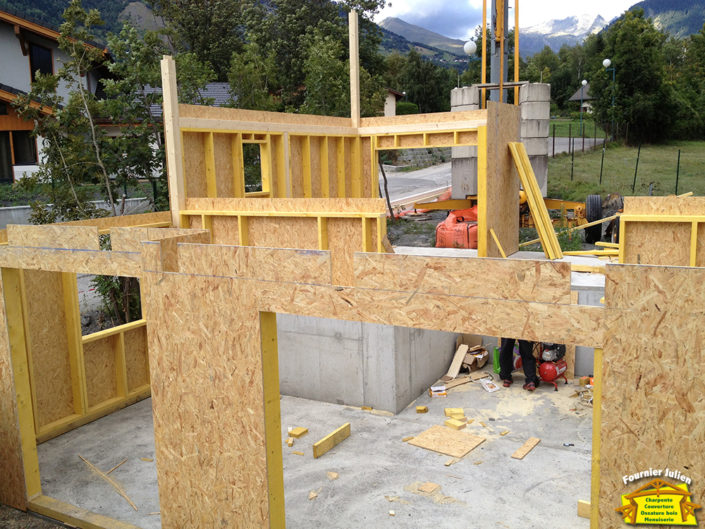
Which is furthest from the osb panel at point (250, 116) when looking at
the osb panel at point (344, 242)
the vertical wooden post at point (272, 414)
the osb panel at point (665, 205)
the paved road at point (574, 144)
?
the paved road at point (574, 144)

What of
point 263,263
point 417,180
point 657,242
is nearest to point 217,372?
point 263,263

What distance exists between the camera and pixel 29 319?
9.16m

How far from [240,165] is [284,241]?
2.66 m

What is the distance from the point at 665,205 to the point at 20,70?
Result: 89.0 ft

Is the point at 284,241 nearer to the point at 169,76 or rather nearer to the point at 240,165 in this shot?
the point at 240,165

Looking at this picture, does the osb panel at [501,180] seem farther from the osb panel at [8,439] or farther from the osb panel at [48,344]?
the osb panel at [8,439]

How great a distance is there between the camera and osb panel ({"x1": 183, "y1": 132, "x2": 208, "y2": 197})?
12.3 metres

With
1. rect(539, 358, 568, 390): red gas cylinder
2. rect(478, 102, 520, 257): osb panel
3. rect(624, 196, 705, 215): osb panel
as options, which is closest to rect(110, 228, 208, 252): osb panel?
rect(624, 196, 705, 215): osb panel

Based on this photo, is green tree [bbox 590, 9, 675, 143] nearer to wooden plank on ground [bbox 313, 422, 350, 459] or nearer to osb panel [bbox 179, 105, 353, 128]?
osb panel [bbox 179, 105, 353, 128]

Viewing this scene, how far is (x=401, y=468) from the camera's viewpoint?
846 centimetres

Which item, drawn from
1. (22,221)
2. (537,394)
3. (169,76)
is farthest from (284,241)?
(22,221)

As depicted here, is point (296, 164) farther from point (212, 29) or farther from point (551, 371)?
point (212, 29)

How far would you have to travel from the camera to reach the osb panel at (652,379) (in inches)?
147

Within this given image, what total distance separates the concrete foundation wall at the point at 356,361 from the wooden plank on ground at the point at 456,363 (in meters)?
0.25
